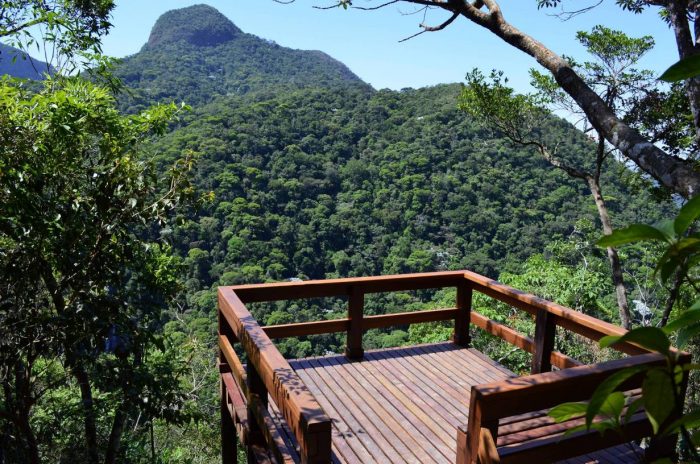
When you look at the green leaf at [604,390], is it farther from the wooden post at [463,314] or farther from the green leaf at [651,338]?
the wooden post at [463,314]

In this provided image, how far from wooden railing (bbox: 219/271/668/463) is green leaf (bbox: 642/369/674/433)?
1.41 m

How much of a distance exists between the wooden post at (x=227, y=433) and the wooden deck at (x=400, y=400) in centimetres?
58

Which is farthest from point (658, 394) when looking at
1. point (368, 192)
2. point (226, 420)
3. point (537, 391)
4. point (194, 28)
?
point (194, 28)

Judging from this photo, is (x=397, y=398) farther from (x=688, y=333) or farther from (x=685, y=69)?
(x=685, y=69)

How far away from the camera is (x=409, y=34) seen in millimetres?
3357

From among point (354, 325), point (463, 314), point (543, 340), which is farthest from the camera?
point (463, 314)

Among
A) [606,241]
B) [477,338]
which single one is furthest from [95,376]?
[477,338]

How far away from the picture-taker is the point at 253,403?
8.95 ft

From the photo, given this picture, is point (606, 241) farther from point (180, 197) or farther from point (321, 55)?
point (321, 55)

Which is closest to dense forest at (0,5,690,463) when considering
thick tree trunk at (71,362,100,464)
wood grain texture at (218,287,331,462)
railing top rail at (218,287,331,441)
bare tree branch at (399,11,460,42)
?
thick tree trunk at (71,362,100,464)

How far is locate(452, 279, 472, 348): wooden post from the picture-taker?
14.2 ft

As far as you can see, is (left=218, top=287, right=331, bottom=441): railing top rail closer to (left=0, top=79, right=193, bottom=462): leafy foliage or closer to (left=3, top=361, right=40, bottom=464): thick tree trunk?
(left=0, top=79, right=193, bottom=462): leafy foliage

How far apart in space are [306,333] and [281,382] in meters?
1.79

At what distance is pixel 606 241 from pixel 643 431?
86.1 inches
